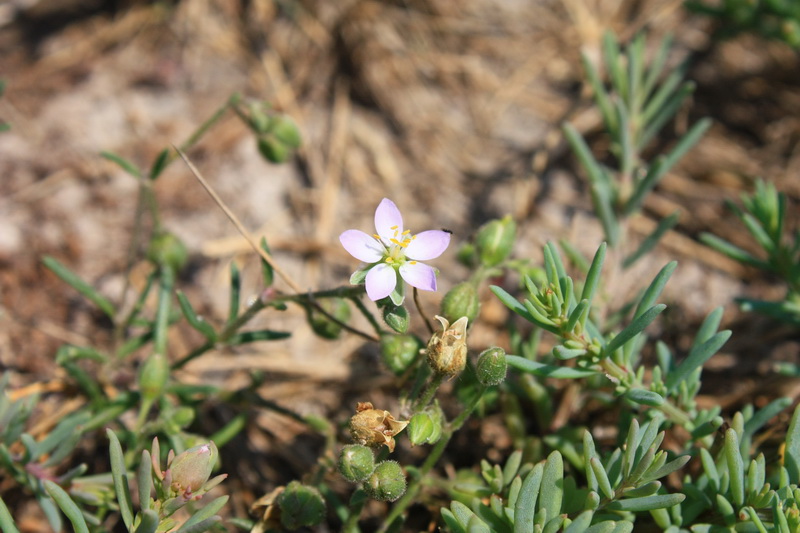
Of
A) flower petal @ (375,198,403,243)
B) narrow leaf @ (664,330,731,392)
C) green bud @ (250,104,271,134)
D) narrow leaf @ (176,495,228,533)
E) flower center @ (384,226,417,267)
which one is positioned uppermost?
green bud @ (250,104,271,134)

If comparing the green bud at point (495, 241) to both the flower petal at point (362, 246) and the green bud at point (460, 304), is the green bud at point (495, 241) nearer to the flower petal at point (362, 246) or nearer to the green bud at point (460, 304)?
the green bud at point (460, 304)

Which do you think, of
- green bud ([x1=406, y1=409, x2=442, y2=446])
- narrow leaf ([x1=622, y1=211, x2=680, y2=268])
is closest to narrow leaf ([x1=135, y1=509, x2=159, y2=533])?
green bud ([x1=406, y1=409, x2=442, y2=446])

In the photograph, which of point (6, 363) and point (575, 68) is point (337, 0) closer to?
point (575, 68)

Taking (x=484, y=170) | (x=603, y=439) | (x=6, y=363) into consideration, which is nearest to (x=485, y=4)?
(x=484, y=170)

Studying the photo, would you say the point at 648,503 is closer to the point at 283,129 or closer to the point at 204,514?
the point at 204,514

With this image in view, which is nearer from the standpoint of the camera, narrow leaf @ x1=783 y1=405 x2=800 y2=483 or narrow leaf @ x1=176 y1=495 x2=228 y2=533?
narrow leaf @ x1=176 y1=495 x2=228 y2=533

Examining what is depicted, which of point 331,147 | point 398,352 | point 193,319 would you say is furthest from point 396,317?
point 331,147

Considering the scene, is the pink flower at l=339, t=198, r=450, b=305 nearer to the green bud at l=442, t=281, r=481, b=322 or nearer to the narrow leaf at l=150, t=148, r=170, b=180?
the green bud at l=442, t=281, r=481, b=322
